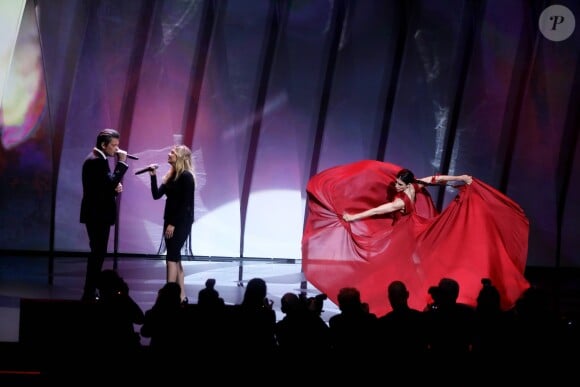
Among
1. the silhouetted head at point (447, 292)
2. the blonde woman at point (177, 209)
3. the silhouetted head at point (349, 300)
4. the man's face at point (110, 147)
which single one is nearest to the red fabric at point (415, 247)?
the blonde woman at point (177, 209)

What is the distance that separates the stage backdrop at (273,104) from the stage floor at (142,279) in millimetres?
859

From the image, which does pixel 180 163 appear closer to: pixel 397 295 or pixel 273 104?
pixel 397 295

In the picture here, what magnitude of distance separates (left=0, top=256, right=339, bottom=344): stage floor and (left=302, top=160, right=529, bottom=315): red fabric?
0.53 m

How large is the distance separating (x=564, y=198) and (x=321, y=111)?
4.28 metres

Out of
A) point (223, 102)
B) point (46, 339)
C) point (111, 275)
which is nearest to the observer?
point (46, 339)

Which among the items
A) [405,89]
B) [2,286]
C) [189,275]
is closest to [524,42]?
[405,89]

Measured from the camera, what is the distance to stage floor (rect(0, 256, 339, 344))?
272 inches

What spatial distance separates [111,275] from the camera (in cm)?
471

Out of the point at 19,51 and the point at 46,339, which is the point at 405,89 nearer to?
the point at 19,51

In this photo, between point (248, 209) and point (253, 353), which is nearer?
point (253, 353)

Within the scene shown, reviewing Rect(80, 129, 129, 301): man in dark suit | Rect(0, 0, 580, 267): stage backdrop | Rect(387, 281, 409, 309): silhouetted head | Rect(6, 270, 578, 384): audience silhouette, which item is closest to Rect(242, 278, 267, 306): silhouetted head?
Rect(6, 270, 578, 384): audience silhouette

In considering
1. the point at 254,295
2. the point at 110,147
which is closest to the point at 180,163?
the point at 110,147

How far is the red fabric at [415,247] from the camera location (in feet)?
21.4

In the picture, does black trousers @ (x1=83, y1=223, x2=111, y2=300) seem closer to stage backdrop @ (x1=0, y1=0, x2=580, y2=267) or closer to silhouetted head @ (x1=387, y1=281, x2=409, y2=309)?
silhouetted head @ (x1=387, y1=281, x2=409, y2=309)
